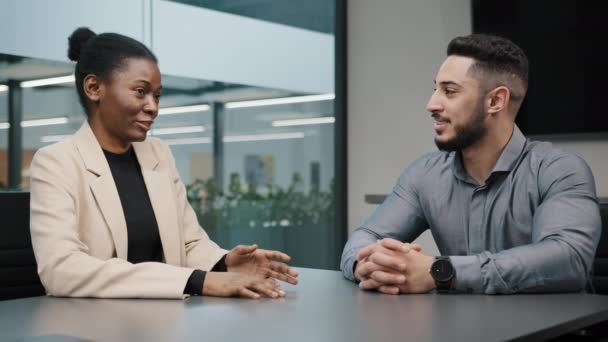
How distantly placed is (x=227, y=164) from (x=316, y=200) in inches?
35.0

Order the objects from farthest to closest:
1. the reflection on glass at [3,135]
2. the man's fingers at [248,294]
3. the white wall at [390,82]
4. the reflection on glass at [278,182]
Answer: the white wall at [390,82] → the reflection on glass at [278,182] → the reflection on glass at [3,135] → the man's fingers at [248,294]

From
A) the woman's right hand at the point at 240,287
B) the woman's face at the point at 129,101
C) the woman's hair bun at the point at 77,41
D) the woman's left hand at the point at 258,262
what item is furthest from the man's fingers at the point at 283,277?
the woman's hair bun at the point at 77,41

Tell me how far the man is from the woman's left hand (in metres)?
0.19

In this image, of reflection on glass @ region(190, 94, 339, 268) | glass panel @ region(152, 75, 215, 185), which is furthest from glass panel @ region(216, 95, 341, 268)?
glass panel @ region(152, 75, 215, 185)

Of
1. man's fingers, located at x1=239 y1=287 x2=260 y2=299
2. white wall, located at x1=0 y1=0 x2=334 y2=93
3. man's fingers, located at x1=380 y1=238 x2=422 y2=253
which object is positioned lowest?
man's fingers, located at x1=239 y1=287 x2=260 y2=299

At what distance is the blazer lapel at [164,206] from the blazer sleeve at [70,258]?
24 centimetres

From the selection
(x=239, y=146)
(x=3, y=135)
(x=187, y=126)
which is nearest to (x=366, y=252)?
(x=3, y=135)

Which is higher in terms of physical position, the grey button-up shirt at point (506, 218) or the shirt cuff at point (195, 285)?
the grey button-up shirt at point (506, 218)

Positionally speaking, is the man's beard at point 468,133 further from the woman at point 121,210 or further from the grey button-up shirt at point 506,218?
the woman at point 121,210

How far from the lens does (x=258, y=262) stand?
6.24 ft

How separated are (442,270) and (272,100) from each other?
3096 millimetres

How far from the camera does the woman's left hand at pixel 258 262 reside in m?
1.80

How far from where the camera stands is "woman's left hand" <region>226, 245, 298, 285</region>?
5.91 ft

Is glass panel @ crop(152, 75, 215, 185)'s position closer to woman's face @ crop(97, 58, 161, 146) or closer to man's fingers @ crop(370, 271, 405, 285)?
woman's face @ crop(97, 58, 161, 146)
